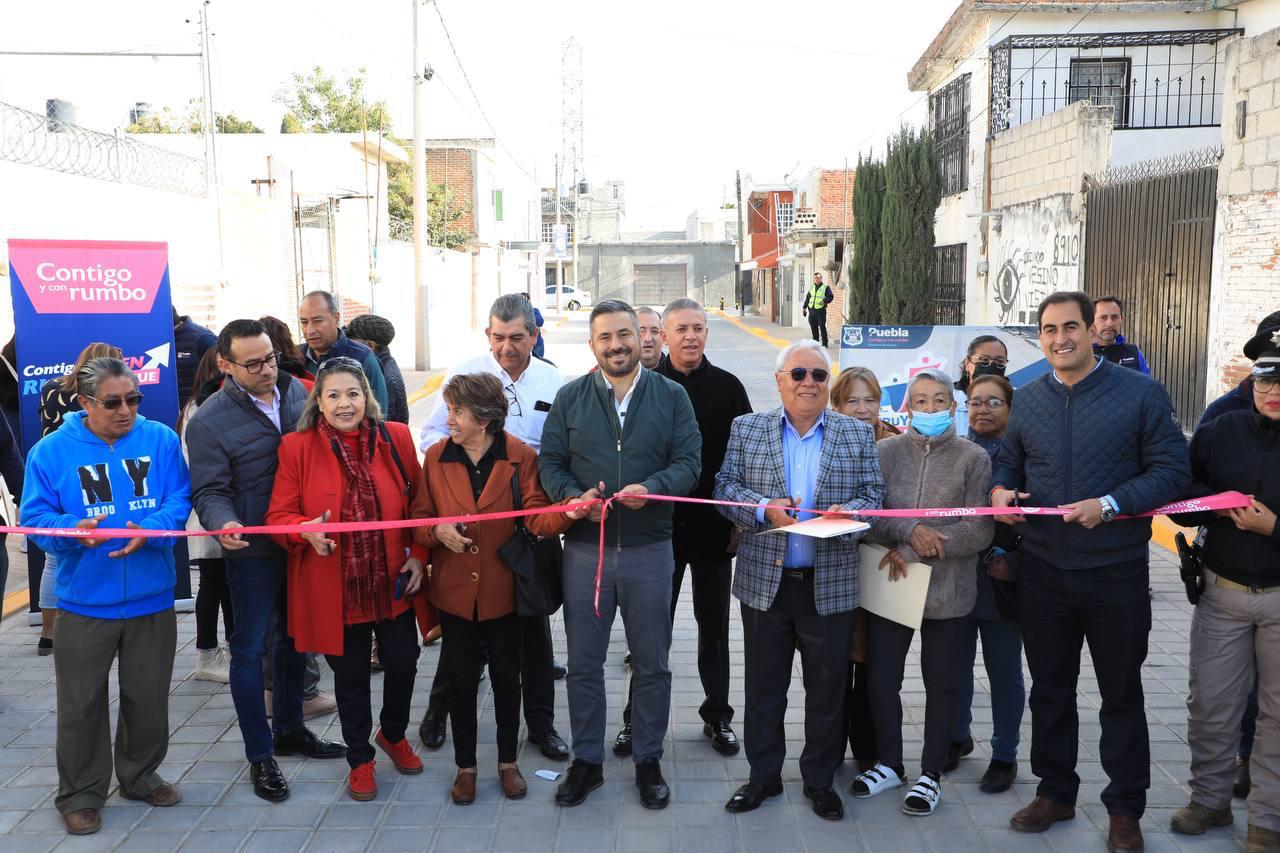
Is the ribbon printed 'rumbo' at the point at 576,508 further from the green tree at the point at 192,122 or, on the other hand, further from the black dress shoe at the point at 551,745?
the green tree at the point at 192,122

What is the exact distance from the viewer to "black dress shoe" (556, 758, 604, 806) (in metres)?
4.39

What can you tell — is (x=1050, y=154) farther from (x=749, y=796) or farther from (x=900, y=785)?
(x=749, y=796)

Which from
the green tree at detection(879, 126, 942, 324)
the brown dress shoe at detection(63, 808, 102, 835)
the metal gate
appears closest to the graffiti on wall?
the metal gate

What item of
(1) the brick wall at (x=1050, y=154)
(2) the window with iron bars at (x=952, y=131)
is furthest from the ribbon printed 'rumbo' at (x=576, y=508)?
(2) the window with iron bars at (x=952, y=131)

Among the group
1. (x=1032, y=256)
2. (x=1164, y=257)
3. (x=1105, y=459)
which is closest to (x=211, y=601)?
(x=1105, y=459)

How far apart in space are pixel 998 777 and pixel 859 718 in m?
0.62

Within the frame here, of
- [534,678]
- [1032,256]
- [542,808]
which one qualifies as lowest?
[542,808]

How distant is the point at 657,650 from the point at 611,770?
0.71 m

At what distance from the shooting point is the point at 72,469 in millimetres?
4195

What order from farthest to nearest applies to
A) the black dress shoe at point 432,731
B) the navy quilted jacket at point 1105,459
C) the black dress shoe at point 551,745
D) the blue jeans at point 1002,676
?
the black dress shoe at point 432,731 < the black dress shoe at point 551,745 < the blue jeans at point 1002,676 < the navy quilted jacket at point 1105,459

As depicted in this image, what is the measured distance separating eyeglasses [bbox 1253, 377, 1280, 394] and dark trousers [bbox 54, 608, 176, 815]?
4338 mm

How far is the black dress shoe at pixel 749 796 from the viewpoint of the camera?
432cm

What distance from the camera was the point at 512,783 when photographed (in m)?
4.47

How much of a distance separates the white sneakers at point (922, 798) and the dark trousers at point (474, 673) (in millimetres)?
1658
